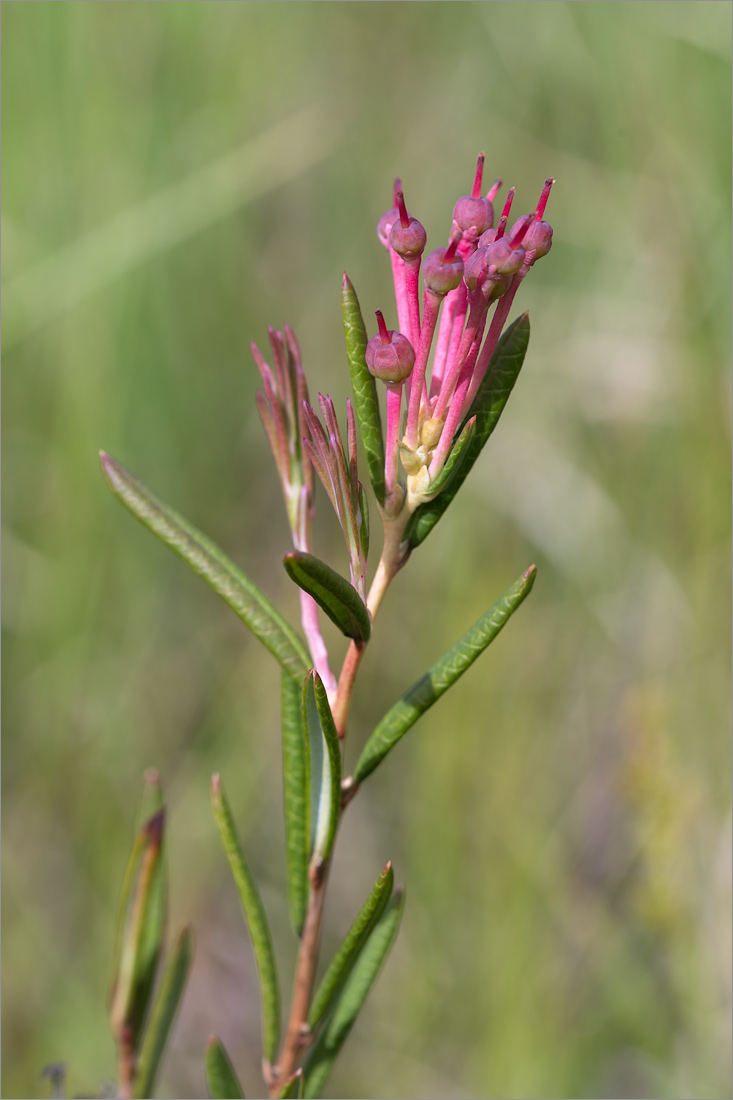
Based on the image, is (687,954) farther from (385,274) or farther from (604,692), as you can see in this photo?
(385,274)

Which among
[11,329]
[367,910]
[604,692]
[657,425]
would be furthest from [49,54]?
[367,910]

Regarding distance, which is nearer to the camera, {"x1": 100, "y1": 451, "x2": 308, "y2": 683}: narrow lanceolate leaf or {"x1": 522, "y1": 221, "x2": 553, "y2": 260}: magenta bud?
{"x1": 522, "y1": 221, "x2": 553, "y2": 260}: magenta bud

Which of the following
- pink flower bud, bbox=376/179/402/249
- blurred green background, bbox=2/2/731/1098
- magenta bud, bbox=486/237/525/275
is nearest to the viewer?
magenta bud, bbox=486/237/525/275

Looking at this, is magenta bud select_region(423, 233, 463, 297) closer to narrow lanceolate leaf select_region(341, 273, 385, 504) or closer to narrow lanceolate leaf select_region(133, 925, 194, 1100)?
narrow lanceolate leaf select_region(341, 273, 385, 504)

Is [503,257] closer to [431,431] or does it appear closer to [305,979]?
[431,431]

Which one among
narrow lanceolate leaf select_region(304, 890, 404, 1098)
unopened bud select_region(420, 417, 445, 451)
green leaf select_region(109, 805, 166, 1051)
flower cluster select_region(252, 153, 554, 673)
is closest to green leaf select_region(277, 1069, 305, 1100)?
narrow lanceolate leaf select_region(304, 890, 404, 1098)
